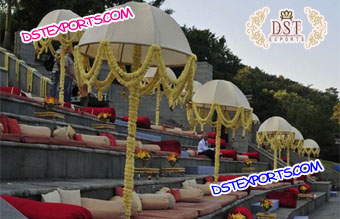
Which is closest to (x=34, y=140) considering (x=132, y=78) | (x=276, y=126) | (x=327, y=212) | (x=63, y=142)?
(x=63, y=142)

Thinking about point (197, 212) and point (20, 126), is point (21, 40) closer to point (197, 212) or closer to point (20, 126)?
point (20, 126)

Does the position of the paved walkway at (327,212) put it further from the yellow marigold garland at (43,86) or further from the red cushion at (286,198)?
the yellow marigold garland at (43,86)

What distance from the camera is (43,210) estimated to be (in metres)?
4.40

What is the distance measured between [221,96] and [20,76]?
9004 mm

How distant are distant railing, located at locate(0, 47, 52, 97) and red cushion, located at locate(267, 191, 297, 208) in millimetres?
9410

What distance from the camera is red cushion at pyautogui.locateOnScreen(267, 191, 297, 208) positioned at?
15789mm

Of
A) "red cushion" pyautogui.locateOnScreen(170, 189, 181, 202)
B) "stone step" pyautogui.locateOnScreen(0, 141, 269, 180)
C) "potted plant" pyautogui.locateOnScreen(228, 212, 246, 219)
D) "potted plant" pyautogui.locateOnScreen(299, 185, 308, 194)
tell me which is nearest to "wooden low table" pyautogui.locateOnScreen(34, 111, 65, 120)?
"stone step" pyautogui.locateOnScreen(0, 141, 269, 180)

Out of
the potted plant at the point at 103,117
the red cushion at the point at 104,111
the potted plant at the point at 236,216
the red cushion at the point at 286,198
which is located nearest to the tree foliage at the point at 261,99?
the red cushion at the point at 286,198

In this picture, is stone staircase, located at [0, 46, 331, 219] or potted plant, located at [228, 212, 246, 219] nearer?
stone staircase, located at [0, 46, 331, 219]

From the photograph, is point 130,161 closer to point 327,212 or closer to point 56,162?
point 56,162

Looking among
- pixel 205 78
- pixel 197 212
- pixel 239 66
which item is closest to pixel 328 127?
pixel 239 66

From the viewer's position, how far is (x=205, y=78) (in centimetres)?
2948

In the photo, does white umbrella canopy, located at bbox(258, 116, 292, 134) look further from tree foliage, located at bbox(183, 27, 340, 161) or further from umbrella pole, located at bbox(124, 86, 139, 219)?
tree foliage, located at bbox(183, 27, 340, 161)

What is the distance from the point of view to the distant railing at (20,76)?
17.0 metres
